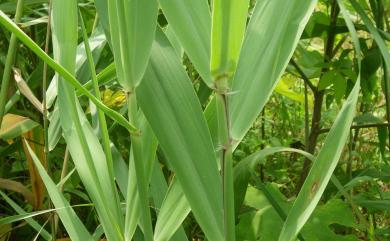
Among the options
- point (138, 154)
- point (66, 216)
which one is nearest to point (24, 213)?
Result: point (66, 216)

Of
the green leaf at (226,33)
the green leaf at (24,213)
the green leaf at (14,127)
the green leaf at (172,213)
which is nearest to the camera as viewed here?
the green leaf at (226,33)

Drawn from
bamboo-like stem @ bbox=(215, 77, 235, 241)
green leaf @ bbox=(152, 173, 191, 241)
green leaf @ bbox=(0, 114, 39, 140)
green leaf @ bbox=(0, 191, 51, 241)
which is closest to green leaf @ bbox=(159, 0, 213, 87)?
bamboo-like stem @ bbox=(215, 77, 235, 241)

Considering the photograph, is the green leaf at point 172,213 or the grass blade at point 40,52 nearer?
the grass blade at point 40,52

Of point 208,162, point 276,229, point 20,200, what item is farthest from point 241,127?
point 20,200

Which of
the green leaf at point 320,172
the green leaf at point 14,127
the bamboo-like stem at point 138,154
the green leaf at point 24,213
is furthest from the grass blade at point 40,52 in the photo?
the green leaf at point 14,127

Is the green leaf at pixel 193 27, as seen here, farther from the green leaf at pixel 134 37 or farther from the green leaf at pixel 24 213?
the green leaf at pixel 24 213

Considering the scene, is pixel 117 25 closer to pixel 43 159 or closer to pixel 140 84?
pixel 140 84

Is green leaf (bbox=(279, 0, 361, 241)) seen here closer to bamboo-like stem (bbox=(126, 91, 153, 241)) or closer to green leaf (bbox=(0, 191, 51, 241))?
bamboo-like stem (bbox=(126, 91, 153, 241))
